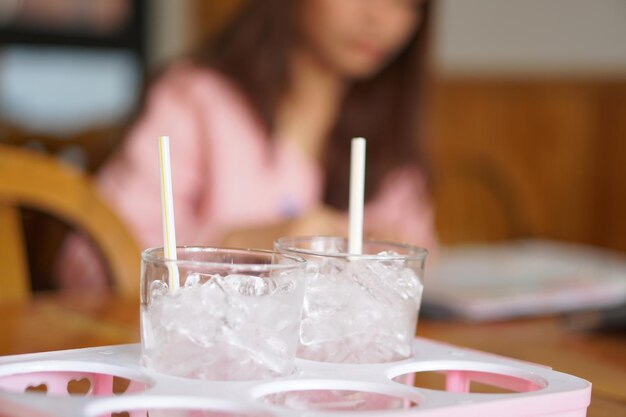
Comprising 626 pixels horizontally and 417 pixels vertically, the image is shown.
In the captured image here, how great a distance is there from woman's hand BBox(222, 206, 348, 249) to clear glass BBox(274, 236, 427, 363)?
0.64 m

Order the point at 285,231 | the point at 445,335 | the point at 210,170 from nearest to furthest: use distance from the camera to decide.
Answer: the point at 445,335
the point at 285,231
the point at 210,170

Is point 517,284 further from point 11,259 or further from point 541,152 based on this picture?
point 541,152

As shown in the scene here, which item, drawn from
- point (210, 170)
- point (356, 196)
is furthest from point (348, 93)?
point (356, 196)

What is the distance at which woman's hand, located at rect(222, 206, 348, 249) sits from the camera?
3.88 feet

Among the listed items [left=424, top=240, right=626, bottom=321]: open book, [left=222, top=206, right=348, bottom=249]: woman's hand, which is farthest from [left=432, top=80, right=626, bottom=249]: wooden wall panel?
[left=222, top=206, right=348, bottom=249]: woman's hand

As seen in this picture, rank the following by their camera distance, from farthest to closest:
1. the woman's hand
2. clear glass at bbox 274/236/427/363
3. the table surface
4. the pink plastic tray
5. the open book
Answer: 1. the woman's hand
2. the open book
3. the table surface
4. clear glass at bbox 274/236/427/363
5. the pink plastic tray

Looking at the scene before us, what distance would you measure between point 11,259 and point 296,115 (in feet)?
2.91

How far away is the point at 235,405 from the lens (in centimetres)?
42

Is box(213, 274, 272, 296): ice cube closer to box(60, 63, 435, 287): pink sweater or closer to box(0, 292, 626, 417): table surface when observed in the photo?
box(0, 292, 626, 417): table surface

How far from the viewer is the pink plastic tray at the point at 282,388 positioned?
0.40m

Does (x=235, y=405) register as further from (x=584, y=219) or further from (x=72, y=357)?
(x=584, y=219)

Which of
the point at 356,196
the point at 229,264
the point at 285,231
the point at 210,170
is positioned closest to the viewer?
the point at 229,264

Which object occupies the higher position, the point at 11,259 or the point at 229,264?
the point at 229,264

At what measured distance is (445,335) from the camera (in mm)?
872
